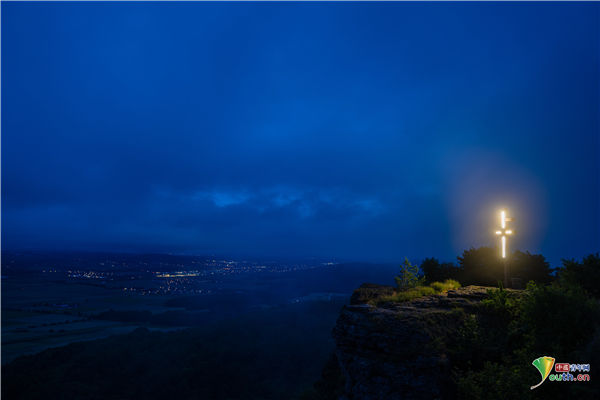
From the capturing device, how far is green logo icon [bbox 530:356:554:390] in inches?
316

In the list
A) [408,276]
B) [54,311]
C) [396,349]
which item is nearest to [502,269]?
[408,276]

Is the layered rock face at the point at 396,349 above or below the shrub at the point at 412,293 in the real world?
below

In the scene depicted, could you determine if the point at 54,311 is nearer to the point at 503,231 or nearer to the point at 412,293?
the point at 412,293

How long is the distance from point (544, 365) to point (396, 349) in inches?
164

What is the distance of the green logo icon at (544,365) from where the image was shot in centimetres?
804

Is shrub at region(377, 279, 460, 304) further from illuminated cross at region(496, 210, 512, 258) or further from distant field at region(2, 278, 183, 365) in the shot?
distant field at region(2, 278, 183, 365)

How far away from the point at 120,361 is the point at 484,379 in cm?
8298

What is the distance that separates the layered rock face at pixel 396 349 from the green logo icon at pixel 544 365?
2.47m

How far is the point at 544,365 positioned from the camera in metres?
8.19

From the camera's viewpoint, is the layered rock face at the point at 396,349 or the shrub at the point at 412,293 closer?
the layered rock face at the point at 396,349

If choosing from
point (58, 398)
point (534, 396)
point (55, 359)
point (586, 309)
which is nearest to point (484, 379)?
point (534, 396)

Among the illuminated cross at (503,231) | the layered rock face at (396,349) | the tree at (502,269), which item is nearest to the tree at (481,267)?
the tree at (502,269)

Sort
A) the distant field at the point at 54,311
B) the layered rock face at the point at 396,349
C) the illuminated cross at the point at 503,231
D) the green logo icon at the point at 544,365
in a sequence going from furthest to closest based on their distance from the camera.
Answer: the distant field at the point at 54,311 < the illuminated cross at the point at 503,231 < the layered rock face at the point at 396,349 < the green logo icon at the point at 544,365

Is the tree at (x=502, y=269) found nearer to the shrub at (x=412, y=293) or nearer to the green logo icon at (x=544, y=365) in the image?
the shrub at (x=412, y=293)
